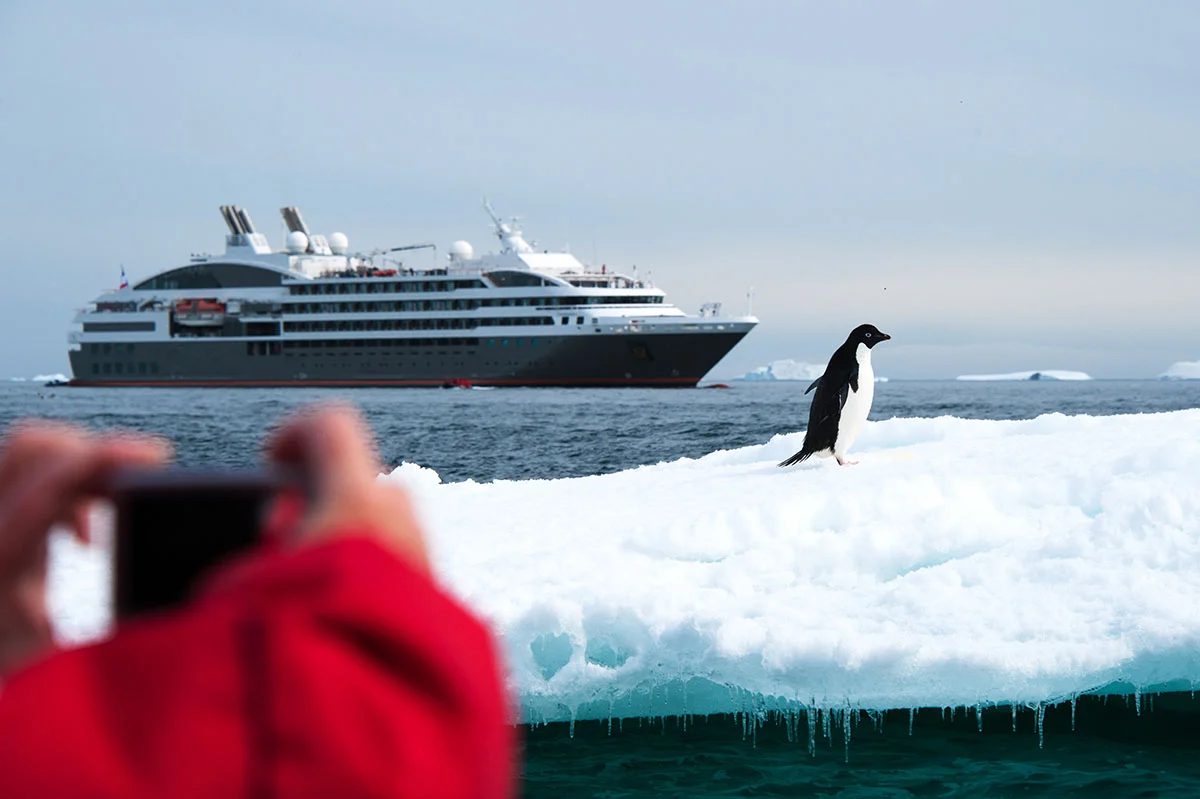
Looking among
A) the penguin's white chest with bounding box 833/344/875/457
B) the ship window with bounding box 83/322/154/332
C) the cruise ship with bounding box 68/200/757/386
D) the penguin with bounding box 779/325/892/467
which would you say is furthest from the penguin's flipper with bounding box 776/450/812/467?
the ship window with bounding box 83/322/154/332

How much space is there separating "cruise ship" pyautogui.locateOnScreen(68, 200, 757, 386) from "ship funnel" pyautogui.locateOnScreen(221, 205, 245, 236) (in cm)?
9

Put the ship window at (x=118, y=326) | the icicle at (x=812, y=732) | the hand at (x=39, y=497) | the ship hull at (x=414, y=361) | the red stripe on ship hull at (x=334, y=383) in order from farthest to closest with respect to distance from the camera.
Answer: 1. the ship window at (x=118, y=326)
2. the red stripe on ship hull at (x=334, y=383)
3. the ship hull at (x=414, y=361)
4. the icicle at (x=812, y=732)
5. the hand at (x=39, y=497)

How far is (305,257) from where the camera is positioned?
70750 millimetres

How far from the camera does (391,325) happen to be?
64688 millimetres

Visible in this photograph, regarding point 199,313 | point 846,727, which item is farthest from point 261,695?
point 199,313

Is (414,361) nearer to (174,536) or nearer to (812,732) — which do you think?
(812,732)

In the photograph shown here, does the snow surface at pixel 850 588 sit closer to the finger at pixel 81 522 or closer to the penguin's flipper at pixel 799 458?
the penguin's flipper at pixel 799 458

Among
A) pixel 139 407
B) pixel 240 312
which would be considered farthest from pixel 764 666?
pixel 240 312

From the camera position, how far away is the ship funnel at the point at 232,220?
2884 inches

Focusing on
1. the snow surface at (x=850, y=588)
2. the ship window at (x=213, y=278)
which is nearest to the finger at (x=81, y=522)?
the snow surface at (x=850, y=588)

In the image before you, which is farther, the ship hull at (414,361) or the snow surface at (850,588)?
the ship hull at (414,361)

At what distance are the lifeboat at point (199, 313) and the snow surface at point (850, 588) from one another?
213 ft

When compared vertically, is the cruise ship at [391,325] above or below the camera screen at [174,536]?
above

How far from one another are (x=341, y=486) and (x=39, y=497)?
20cm
